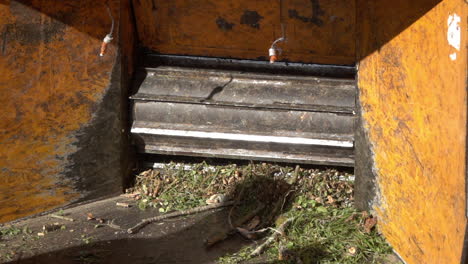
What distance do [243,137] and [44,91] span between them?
140 centimetres

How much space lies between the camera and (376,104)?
426cm

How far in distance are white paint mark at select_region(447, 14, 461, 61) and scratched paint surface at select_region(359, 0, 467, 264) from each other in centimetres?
3

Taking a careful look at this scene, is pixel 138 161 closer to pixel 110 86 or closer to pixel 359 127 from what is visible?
pixel 110 86

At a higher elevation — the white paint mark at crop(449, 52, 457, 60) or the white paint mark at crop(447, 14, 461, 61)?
the white paint mark at crop(447, 14, 461, 61)

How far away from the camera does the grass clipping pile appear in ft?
14.0

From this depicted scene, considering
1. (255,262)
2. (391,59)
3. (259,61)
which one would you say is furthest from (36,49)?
(391,59)

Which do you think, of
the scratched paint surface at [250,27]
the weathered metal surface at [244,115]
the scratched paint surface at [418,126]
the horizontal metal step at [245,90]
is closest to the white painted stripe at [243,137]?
the weathered metal surface at [244,115]

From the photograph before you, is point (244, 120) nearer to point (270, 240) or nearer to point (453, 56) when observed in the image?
point (270, 240)

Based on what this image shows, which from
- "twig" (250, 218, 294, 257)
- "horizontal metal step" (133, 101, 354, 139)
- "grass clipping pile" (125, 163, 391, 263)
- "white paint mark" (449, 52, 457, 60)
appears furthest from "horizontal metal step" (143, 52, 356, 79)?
"white paint mark" (449, 52, 457, 60)

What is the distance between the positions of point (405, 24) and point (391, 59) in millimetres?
275

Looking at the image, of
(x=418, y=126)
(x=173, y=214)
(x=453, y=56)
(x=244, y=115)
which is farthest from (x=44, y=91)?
(x=453, y=56)

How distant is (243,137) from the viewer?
4.99 metres

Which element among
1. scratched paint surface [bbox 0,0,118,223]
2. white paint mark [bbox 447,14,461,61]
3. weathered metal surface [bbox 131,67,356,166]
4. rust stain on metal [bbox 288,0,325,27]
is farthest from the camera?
weathered metal surface [bbox 131,67,356,166]

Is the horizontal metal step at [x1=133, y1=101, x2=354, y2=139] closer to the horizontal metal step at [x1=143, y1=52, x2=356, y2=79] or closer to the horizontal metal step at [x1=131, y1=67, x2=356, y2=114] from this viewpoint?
the horizontal metal step at [x1=131, y1=67, x2=356, y2=114]
